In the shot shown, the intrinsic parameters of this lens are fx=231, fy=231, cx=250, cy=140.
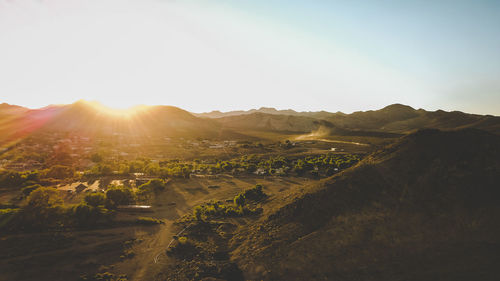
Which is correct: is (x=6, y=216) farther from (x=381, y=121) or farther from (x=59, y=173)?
(x=381, y=121)

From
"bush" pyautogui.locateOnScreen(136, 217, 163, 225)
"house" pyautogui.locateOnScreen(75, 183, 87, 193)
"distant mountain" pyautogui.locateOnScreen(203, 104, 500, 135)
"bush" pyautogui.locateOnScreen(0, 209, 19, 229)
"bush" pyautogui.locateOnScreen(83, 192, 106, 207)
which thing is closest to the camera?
"bush" pyautogui.locateOnScreen(0, 209, 19, 229)

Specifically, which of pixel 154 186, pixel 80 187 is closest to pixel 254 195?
pixel 154 186

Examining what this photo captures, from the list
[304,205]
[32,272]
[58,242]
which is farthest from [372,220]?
[58,242]

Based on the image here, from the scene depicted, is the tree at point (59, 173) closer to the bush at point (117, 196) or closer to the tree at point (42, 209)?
the bush at point (117, 196)

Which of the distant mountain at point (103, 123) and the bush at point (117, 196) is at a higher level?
the distant mountain at point (103, 123)

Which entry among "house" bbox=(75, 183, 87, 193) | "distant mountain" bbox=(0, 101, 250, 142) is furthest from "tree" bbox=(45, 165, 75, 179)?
"distant mountain" bbox=(0, 101, 250, 142)

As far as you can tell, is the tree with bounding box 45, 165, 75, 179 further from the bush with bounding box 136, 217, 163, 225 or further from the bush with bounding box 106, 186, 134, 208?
the bush with bounding box 136, 217, 163, 225

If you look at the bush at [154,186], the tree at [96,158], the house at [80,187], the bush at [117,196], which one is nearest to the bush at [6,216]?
the bush at [117,196]

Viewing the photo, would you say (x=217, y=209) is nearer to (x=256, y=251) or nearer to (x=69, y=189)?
(x=256, y=251)
